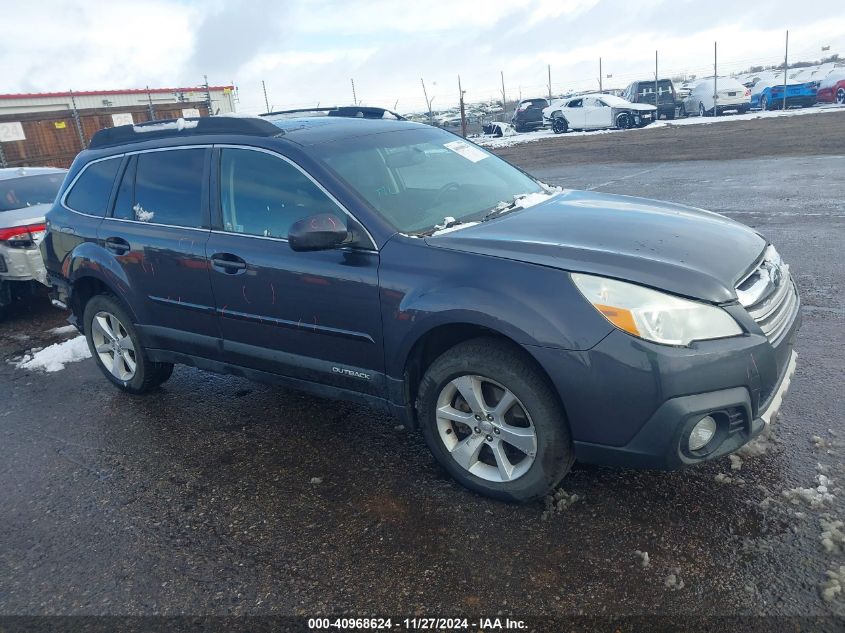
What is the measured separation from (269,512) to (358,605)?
853mm

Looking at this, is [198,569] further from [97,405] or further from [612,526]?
[97,405]

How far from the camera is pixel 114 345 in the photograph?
495 cm

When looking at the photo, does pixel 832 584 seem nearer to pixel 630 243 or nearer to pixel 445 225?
pixel 630 243

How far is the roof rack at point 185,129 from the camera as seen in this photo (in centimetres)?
388

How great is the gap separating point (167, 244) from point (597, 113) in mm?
27317

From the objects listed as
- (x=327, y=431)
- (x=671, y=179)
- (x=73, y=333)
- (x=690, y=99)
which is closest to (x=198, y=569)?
(x=327, y=431)

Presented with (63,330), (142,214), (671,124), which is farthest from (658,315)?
(671,124)

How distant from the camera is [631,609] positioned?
244 cm

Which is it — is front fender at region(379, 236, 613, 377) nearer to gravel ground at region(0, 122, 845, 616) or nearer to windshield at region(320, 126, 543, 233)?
windshield at region(320, 126, 543, 233)

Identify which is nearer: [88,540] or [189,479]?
[88,540]

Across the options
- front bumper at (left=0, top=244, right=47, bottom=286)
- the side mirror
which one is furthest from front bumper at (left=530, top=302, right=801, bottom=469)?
front bumper at (left=0, top=244, right=47, bottom=286)

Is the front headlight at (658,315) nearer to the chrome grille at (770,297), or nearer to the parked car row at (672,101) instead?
the chrome grille at (770,297)

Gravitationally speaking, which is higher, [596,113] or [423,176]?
[423,176]

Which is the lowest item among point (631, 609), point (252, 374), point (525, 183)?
point (631, 609)
